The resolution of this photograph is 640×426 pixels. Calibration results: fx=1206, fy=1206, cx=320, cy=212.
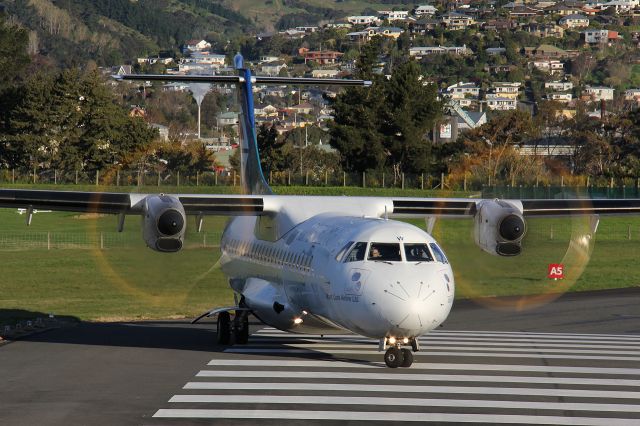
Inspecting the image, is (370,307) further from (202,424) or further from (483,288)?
(483,288)

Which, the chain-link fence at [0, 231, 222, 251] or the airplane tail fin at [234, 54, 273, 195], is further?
the chain-link fence at [0, 231, 222, 251]

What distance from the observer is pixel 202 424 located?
15070mm

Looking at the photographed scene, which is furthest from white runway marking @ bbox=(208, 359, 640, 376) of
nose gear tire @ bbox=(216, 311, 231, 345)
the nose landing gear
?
nose gear tire @ bbox=(216, 311, 231, 345)

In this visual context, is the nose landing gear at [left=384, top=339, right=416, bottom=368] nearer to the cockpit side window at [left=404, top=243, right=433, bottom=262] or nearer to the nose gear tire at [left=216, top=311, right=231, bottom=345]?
the cockpit side window at [left=404, top=243, right=433, bottom=262]

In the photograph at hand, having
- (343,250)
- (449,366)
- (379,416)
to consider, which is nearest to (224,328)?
(343,250)

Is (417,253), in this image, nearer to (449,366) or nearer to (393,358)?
(393,358)

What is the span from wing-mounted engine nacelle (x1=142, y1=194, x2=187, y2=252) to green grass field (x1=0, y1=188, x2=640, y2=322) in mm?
2699

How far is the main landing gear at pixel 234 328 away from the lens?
77.2 ft

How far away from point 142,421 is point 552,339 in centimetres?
1228

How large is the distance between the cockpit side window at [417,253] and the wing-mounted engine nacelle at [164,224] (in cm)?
503

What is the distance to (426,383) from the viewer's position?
18391 mm

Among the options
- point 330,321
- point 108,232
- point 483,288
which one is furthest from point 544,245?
point 330,321

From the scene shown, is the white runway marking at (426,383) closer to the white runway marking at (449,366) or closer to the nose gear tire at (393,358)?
the white runway marking at (449,366)

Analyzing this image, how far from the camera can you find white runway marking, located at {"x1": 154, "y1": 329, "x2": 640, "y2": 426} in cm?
1595
